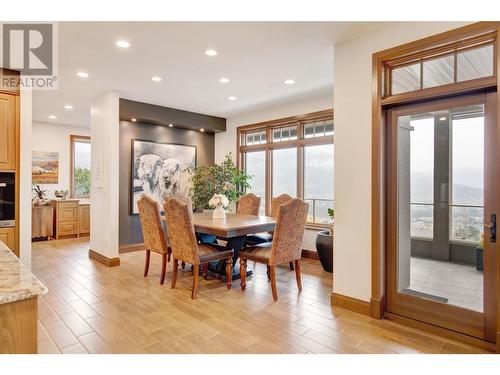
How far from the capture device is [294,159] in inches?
227

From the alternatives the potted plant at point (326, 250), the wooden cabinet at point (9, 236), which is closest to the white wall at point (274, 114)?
the potted plant at point (326, 250)

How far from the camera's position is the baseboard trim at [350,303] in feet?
9.71

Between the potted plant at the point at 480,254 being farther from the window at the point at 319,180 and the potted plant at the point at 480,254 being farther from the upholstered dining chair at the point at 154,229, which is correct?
the upholstered dining chair at the point at 154,229

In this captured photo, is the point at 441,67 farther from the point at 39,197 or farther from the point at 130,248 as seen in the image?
the point at 39,197

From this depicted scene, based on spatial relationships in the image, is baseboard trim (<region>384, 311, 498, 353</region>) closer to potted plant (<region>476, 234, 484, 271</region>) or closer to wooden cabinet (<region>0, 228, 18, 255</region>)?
potted plant (<region>476, 234, 484, 271</region>)

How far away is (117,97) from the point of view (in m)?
4.95

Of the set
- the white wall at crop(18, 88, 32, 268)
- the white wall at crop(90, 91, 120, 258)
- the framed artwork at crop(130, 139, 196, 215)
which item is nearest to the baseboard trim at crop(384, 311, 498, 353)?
Result: the white wall at crop(90, 91, 120, 258)

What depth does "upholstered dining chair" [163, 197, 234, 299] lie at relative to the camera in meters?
3.36

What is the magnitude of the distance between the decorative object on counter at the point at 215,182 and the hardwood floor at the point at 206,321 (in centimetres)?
220
